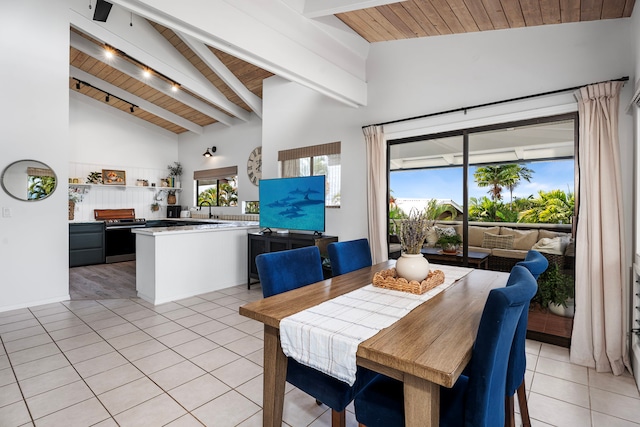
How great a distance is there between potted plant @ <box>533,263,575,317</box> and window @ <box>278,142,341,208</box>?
7.96 ft

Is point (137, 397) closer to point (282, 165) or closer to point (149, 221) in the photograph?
point (282, 165)

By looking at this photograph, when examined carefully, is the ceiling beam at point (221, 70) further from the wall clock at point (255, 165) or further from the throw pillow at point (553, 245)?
the throw pillow at point (553, 245)

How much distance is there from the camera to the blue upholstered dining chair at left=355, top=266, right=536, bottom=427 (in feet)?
3.35

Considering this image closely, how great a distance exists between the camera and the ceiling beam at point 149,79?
195 inches

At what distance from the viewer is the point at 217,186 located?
7.49 metres

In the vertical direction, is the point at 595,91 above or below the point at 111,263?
above

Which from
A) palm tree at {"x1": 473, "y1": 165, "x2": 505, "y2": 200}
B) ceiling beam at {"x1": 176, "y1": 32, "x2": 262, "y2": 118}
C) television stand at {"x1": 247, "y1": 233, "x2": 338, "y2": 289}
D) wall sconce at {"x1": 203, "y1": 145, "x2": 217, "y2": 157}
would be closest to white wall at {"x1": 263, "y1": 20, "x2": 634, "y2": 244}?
television stand at {"x1": 247, "y1": 233, "x2": 338, "y2": 289}

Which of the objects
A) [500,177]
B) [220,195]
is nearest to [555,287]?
[500,177]

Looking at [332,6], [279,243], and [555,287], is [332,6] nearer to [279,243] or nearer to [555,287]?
[279,243]

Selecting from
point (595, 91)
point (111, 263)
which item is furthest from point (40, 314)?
point (595, 91)

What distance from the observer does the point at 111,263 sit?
6.58 m

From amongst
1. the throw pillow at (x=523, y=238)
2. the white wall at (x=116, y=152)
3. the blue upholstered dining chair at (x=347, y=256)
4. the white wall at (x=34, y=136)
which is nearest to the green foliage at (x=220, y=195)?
the white wall at (x=116, y=152)

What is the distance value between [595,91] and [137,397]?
3.96 m

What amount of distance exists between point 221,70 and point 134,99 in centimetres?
285
